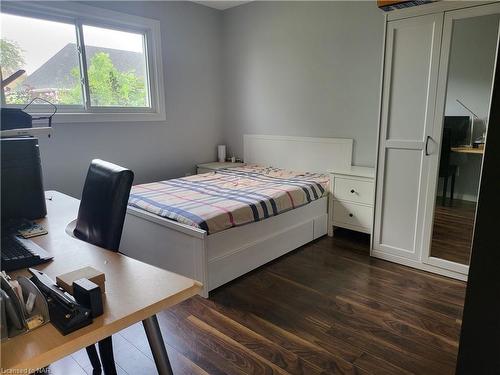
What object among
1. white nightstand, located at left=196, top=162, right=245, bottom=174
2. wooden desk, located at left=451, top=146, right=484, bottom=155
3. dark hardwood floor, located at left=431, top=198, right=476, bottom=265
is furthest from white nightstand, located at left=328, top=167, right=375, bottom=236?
white nightstand, located at left=196, top=162, right=245, bottom=174

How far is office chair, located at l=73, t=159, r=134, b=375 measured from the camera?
4.52 feet

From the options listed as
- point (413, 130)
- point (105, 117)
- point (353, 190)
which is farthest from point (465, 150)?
point (105, 117)

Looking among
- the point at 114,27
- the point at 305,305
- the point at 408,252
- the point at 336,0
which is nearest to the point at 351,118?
the point at 336,0

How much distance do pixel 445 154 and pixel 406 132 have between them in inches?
13.1

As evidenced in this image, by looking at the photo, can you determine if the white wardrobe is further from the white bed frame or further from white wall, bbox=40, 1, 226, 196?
white wall, bbox=40, 1, 226, 196

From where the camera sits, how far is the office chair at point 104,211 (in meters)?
1.38

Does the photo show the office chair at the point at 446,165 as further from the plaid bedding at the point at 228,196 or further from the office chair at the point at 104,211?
the office chair at the point at 104,211

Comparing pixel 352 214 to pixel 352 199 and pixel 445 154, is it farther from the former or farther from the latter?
pixel 445 154

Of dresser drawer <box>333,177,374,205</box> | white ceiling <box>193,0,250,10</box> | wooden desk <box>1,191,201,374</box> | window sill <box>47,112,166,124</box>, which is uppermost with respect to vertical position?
white ceiling <box>193,0,250,10</box>

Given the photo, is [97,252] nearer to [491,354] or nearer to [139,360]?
[139,360]

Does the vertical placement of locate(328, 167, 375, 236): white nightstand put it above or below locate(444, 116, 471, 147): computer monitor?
below

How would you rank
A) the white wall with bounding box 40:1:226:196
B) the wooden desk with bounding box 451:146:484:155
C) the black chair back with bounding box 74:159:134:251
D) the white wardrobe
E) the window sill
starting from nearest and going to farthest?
the black chair back with bounding box 74:159:134:251
the wooden desk with bounding box 451:146:484:155
the white wardrobe
the window sill
the white wall with bounding box 40:1:226:196

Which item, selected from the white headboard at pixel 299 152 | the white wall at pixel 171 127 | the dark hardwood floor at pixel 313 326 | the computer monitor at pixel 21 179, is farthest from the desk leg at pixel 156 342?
the white headboard at pixel 299 152

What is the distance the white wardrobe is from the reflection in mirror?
46 millimetres
